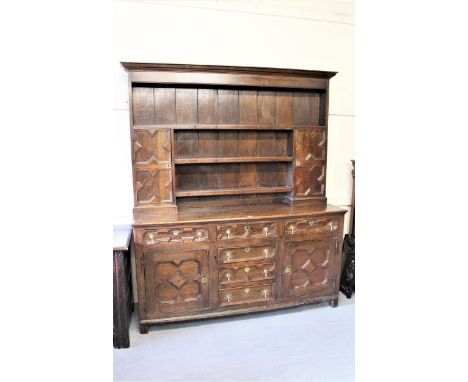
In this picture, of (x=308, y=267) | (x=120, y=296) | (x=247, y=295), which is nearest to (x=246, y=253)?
(x=247, y=295)

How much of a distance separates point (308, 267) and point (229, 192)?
101 cm

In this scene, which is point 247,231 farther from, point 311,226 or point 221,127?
point 221,127

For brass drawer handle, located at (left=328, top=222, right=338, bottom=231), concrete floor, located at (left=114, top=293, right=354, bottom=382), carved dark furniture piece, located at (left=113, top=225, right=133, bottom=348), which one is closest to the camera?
concrete floor, located at (left=114, top=293, right=354, bottom=382)

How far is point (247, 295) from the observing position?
97.8 inches

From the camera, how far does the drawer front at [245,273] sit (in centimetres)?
241

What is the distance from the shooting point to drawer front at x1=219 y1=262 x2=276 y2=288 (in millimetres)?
2414

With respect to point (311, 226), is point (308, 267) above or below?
below

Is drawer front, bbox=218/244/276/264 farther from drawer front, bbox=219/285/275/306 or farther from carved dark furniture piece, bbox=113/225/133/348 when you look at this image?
carved dark furniture piece, bbox=113/225/133/348

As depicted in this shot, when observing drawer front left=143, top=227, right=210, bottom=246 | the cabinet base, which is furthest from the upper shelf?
the cabinet base

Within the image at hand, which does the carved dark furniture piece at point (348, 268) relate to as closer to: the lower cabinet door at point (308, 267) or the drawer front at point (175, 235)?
the lower cabinet door at point (308, 267)

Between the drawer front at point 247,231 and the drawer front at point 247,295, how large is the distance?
461mm

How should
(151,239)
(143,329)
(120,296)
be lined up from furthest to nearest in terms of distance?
(143,329)
(151,239)
(120,296)
